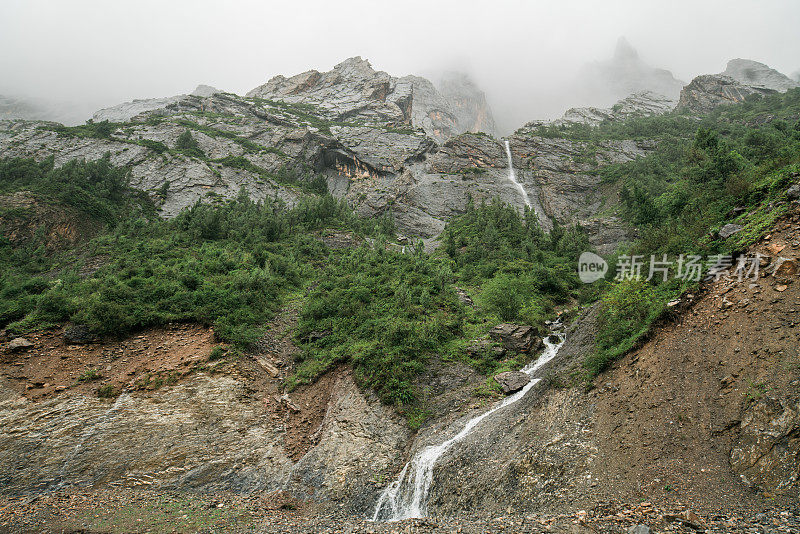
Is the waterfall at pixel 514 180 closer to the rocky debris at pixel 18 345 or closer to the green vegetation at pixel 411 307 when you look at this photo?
the green vegetation at pixel 411 307

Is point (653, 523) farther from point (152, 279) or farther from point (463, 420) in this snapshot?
point (152, 279)

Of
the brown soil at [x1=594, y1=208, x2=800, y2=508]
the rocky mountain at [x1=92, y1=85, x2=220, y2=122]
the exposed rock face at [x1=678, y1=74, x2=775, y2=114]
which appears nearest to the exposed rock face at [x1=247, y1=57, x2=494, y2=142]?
the rocky mountain at [x1=92, y1=85, x2=220, y2=122]

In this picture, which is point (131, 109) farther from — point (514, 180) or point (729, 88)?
point (729, 88)

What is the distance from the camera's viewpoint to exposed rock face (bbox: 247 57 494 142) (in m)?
111

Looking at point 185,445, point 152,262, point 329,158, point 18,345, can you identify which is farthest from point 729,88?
point 18,345

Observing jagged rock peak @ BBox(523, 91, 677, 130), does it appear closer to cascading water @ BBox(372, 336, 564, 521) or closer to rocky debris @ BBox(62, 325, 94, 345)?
cascading water @ BBox(372, 336, 564, 521)

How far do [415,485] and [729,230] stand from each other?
1553 centimetres

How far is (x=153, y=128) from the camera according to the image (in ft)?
223

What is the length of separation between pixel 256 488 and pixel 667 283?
1878cm

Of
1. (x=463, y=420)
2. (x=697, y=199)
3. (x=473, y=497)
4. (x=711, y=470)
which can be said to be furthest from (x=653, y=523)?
(x=697, y=199)

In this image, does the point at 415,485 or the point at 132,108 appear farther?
the point at 132,108

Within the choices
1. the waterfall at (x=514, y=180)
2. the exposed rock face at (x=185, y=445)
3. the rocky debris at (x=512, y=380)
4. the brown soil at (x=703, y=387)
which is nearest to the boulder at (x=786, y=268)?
the brown soil at (x=703, y=387)

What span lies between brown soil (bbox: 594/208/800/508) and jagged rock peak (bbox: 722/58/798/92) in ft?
425

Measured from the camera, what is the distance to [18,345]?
17688 mm
